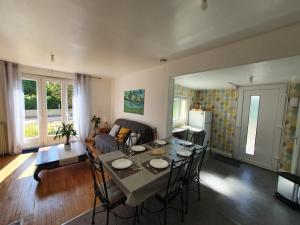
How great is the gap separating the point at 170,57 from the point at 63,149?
309cm

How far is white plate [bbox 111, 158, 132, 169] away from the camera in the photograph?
154cm

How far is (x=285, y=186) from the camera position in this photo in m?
2.09

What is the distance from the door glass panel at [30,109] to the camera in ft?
12.2

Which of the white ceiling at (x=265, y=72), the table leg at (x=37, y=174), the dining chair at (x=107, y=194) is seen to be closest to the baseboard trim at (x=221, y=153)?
the white ceiling at (x=265, y=72)

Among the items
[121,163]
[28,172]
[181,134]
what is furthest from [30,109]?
[181,134]

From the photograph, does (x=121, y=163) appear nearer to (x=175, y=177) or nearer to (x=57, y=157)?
(x=175, y=177)

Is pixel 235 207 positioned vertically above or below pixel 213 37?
below

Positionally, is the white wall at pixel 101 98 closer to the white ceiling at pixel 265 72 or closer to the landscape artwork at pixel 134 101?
the landscape artwork at pixel 134 101

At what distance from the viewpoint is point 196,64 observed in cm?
233

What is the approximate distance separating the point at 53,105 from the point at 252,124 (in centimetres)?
570

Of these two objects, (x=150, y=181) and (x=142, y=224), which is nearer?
(x=150, y=181)

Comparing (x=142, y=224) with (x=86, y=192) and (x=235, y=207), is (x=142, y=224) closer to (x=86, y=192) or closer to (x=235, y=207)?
(x=86, y=192)

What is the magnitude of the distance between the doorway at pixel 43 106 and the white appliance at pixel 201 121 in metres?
4.05

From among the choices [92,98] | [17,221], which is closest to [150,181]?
[17,221]
